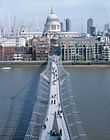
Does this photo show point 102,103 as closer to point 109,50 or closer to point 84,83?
point 84,83

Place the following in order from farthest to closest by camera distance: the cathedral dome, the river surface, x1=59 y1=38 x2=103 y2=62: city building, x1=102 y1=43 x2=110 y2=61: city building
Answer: the cathedral dome → x1=59 y1=38 x2=103 y2=62: city building → x1=102 y1=43 x2=110 y2=61: city building → the river surface

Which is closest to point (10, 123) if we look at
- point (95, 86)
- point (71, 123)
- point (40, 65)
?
point (71, 123)

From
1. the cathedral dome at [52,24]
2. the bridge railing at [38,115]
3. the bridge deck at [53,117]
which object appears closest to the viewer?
the bridge deck at [53,117]

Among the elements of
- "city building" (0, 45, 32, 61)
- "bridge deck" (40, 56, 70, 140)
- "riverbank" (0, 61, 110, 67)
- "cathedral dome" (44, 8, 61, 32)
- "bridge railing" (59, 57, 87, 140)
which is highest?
"cathedral dome" (44, 8, 61, 32)

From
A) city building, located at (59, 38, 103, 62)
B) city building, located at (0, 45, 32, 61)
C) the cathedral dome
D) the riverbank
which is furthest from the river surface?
the cathedral dome

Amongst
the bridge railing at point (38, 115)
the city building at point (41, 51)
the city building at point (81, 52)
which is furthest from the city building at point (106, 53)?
the bridge railing at point (38, 115)

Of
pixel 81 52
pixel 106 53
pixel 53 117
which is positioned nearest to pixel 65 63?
pixel 81 52

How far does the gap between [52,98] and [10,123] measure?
1.22 metres

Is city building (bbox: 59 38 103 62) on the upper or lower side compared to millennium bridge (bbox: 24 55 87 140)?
upper

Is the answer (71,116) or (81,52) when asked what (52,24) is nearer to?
(81,52)

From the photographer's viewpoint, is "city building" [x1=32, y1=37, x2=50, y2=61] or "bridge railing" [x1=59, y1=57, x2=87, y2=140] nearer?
"bridge railing" [x1=59, y1=57, x2=87, y2=140]

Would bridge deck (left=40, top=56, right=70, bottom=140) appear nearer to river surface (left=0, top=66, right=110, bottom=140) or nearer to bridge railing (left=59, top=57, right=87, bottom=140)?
bridge railing (left=59, top=57, right=87, bottom=140)

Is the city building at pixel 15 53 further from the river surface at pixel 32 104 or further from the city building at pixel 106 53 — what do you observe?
the river surface at pixel 32 104

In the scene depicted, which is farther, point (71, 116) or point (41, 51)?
point (41, 51)
